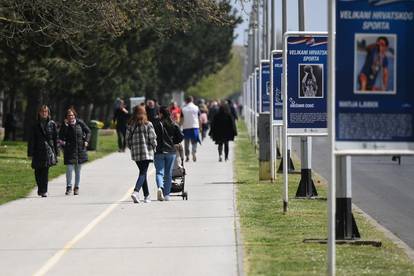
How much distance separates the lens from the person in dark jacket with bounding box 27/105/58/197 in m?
22.1

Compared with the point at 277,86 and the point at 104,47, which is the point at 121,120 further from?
the point at 277,86

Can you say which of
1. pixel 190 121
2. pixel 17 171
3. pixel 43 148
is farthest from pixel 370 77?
pixel 190 121

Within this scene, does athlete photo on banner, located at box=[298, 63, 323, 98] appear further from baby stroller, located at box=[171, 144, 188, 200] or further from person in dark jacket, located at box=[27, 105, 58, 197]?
person in dark jacket, located at box=[27, 105, 58, 197]

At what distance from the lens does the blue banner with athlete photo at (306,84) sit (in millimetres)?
17188

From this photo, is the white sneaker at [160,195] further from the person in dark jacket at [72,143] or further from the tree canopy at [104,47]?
the tree canopy at [104,47]

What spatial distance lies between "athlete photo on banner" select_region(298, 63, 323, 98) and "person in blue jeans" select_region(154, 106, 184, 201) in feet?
12.0

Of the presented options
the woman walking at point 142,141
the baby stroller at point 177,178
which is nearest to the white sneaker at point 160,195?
the baby stroller at point 177,178

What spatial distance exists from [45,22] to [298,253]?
13457mm

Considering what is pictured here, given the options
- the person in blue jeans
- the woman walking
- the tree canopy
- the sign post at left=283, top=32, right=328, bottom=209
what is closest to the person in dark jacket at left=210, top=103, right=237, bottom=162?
the tree canopy

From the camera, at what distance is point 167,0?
972 inches

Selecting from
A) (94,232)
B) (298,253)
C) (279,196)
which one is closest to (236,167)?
(279,196)

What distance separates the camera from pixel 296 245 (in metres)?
13.9

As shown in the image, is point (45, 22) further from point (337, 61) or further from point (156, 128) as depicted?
point (337, 61)

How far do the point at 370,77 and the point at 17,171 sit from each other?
20.2m
